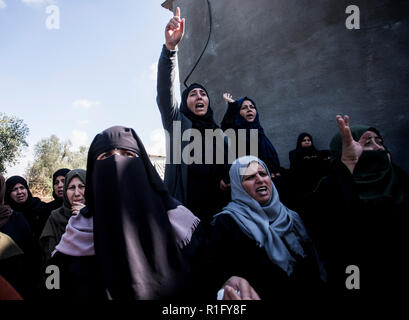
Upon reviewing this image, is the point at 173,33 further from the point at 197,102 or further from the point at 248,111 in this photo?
the point at 248,111

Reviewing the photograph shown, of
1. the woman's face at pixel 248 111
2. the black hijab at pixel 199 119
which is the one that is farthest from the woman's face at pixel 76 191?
the woman's face at pixel 248 111

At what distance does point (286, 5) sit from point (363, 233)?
354 centimetres

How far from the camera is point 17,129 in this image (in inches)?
669

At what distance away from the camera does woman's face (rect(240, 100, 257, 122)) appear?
9.14 ft

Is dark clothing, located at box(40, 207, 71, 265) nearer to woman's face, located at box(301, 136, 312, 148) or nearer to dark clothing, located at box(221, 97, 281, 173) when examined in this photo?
dark clothing, located at box(221, 97, 281, 173)

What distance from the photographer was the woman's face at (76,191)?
2400 mm

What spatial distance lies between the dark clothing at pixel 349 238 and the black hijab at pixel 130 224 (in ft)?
2.95

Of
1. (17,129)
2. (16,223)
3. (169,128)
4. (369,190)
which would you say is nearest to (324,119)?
(369,190)

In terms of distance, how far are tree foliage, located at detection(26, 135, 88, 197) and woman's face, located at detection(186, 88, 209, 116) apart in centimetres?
2357

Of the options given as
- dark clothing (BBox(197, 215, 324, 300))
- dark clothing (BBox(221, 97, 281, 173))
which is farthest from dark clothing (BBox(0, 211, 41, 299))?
dark clothing (BBox(221, 97, 281, 173))

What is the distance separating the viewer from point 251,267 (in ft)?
4.85

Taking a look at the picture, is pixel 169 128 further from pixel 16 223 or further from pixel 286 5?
pixel 286 5

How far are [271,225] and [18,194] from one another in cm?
314
